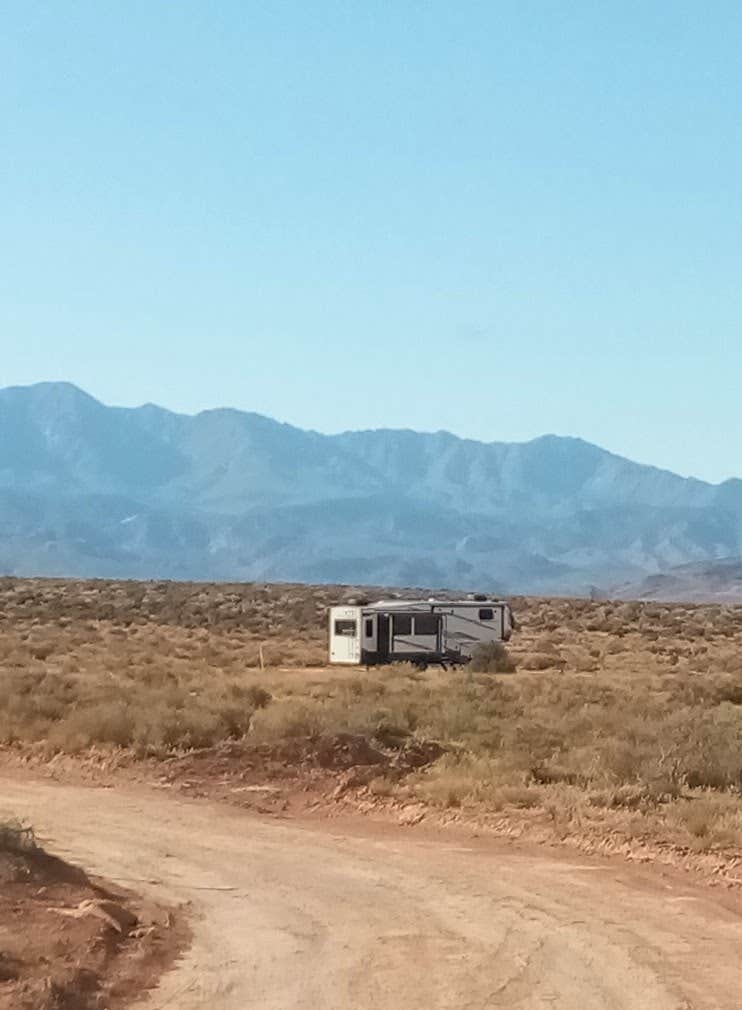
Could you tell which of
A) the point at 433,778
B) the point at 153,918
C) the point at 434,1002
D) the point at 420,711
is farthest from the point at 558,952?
the point at 420,711

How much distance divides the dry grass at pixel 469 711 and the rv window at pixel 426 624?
114 inches

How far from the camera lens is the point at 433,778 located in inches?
732

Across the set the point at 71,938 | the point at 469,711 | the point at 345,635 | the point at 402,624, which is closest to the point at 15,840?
the point at 71,938

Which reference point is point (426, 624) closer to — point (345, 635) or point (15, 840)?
point (345, 635)

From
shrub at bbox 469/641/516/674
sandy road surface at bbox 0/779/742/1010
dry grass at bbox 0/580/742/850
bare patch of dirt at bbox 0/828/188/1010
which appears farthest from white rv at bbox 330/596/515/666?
bare patch of dirt at bbox 0/828/188/1010

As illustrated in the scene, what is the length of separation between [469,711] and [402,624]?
17232mm

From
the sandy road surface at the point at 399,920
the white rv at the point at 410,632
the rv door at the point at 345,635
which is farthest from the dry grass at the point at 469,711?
the sandy road surface at the point at 399,920

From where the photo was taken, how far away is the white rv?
40.2 metres

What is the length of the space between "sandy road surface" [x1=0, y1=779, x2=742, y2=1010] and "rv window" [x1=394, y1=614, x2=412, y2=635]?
23322 mm

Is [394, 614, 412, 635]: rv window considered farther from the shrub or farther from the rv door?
the shrub

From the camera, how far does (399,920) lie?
466 inches

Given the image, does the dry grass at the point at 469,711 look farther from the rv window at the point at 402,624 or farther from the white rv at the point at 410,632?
the rv window at the point at 402,624

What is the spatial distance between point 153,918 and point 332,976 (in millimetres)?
2163

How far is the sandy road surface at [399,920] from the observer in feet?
32.0
